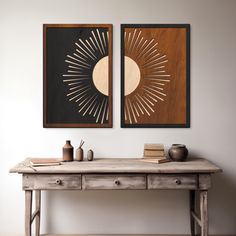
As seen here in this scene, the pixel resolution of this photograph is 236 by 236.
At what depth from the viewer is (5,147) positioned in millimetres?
3689

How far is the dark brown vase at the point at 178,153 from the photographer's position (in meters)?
3.36

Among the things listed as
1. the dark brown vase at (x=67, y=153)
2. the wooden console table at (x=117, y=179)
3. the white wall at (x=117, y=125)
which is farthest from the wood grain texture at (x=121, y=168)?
the white wall at (x=117, y=125)

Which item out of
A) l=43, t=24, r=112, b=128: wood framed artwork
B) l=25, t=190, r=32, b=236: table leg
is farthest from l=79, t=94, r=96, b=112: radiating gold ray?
l=25, t=190, r=32, b=236: table leg

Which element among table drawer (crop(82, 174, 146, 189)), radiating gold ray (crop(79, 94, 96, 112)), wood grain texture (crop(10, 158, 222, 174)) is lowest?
table drawer (crop(82, 174, 146, 189))

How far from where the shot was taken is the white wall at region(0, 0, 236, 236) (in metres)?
3.66

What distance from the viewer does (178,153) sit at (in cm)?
336

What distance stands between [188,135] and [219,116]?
0.36 meters

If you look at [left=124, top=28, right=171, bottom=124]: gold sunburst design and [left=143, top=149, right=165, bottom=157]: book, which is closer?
[left=143, top=149, right=165, bottom=157]: book

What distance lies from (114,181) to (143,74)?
1161 mm

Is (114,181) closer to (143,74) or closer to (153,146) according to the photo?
(153,146)

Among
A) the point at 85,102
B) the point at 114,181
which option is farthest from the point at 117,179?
the point at 85,102

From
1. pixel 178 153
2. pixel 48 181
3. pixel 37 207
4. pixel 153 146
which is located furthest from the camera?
pixel 37 207

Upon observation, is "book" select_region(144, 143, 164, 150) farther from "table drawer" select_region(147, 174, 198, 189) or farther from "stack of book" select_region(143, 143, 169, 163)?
"table drawer" select_region(147, 174, 198, 189)

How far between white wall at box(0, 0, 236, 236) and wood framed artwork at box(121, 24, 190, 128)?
7 cm
